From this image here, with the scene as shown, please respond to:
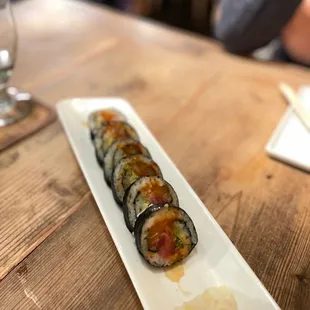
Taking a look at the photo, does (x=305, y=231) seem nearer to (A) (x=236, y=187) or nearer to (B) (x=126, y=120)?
(A) (x=236, y=187)

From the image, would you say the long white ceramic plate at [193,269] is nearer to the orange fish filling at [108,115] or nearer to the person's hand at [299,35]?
the orange fish filling at [108,115]

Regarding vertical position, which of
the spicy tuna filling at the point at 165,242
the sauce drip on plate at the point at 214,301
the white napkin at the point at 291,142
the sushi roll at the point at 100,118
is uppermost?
the spicy tuna filling at the point at 165,242

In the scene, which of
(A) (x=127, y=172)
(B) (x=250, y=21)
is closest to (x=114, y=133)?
(A) (x=127, y=172)

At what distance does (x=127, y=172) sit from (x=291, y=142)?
0.41 m

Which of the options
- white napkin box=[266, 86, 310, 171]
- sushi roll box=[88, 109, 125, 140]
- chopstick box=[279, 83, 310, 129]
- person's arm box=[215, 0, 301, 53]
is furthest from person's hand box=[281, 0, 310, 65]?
sushi roll box=[88, 109, 125, 140]

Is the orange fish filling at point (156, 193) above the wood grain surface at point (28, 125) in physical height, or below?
above

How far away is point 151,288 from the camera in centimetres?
58

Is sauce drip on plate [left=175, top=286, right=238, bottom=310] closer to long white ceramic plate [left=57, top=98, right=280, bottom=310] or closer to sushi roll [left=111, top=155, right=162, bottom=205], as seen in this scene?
long white ceramic plate [left=57, top=98, right=280, bottom=310]

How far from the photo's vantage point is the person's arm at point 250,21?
122 centimetres

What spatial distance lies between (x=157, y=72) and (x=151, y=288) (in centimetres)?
76

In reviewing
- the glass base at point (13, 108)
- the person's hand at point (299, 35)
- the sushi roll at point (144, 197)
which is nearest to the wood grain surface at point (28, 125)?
the glass base at point (13, 108)

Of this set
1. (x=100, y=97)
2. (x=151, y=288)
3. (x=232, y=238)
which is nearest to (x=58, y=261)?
(x=151, y=288)

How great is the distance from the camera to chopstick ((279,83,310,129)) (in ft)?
3.18

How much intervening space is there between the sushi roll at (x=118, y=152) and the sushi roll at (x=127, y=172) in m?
A: 0.03
